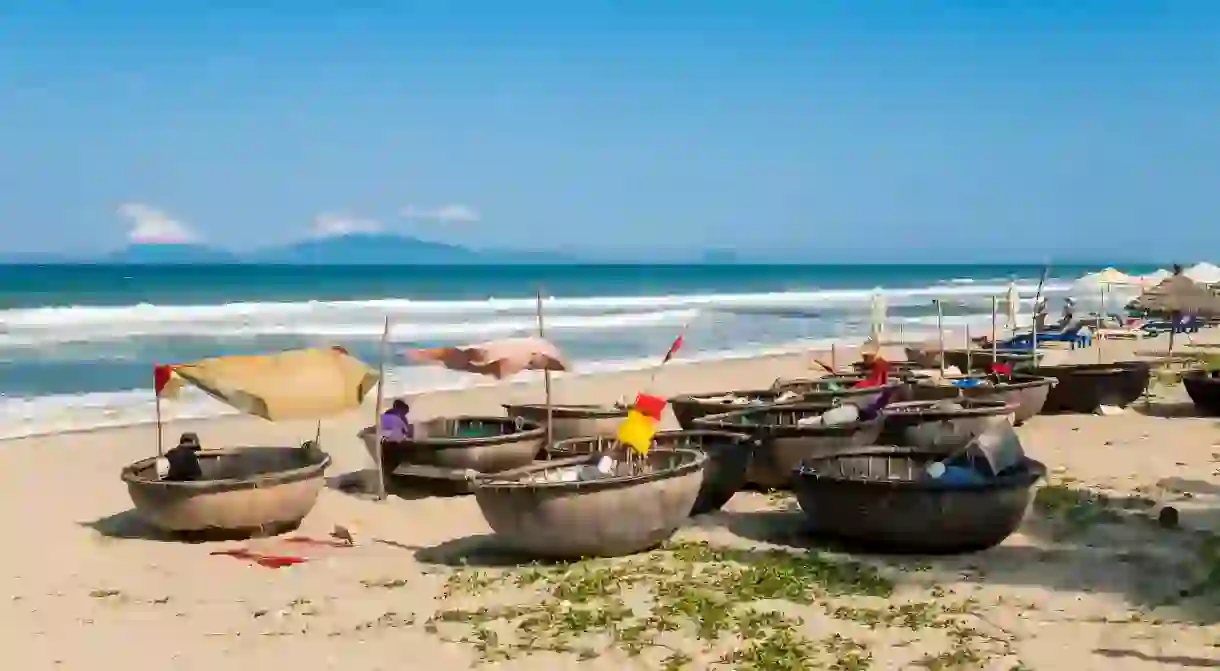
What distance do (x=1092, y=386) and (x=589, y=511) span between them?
1121 centimetres

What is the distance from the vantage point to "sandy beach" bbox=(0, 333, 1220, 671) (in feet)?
22.5

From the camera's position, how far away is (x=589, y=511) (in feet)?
28.1

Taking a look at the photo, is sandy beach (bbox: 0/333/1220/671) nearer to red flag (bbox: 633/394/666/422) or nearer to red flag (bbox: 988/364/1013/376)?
red flag (bbox: 633/394/666/422)

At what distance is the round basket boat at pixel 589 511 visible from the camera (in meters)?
8.51

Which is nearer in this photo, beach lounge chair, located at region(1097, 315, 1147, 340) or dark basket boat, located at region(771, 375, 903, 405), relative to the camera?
dark basket boat, located at region(771, 375, 903, 405)

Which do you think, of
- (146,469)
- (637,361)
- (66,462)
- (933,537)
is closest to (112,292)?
(637,361)

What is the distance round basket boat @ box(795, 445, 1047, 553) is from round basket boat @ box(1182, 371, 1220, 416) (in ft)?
28.1

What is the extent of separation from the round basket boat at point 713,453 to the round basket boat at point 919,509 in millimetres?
1252

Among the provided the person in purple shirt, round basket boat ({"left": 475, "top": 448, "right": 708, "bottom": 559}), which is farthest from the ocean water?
round basket boat ({"left": 475, "top": 448, "right": 708, "bottom": 559})

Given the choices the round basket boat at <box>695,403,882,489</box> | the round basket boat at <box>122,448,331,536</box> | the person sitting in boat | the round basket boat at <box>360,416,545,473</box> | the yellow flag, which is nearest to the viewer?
the yellow flag

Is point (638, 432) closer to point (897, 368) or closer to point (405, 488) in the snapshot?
point (405, 488)

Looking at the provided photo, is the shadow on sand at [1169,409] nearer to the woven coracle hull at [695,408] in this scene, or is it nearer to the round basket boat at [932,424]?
the round basket boat at [932,424]

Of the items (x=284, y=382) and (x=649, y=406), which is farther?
(x=284, y=382)

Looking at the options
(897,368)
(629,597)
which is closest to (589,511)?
(629,597)
